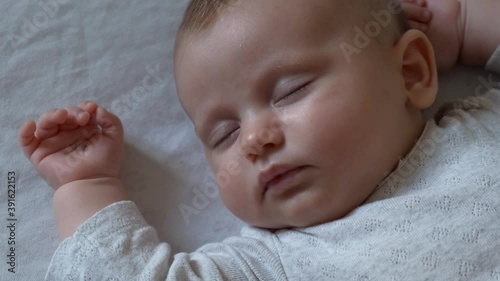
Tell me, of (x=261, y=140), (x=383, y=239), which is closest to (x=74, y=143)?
(x=261, y=140)

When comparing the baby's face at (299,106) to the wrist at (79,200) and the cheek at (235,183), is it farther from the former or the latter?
the wrist at (79,200)

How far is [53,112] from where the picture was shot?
4.09ft

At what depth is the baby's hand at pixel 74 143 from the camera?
1.24 meters

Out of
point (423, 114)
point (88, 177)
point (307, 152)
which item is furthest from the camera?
point (423, 114)

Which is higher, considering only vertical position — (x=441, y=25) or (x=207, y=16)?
(x=207, y=16)

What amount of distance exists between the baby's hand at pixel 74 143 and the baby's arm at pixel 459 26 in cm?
69

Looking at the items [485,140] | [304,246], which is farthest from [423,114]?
[304,246]

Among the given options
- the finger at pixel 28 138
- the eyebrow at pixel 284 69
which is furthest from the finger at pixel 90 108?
the eyebrow at pixel 284 69

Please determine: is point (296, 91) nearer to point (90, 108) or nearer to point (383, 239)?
point (383, 239)

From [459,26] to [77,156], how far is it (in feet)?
2.84

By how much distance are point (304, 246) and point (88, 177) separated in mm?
454

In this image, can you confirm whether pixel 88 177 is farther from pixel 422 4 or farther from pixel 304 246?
pixel 422 4

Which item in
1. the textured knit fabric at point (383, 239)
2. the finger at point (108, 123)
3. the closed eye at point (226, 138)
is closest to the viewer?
the textured knit fabric at point (383, 239)

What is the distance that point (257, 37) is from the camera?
1101 mm
